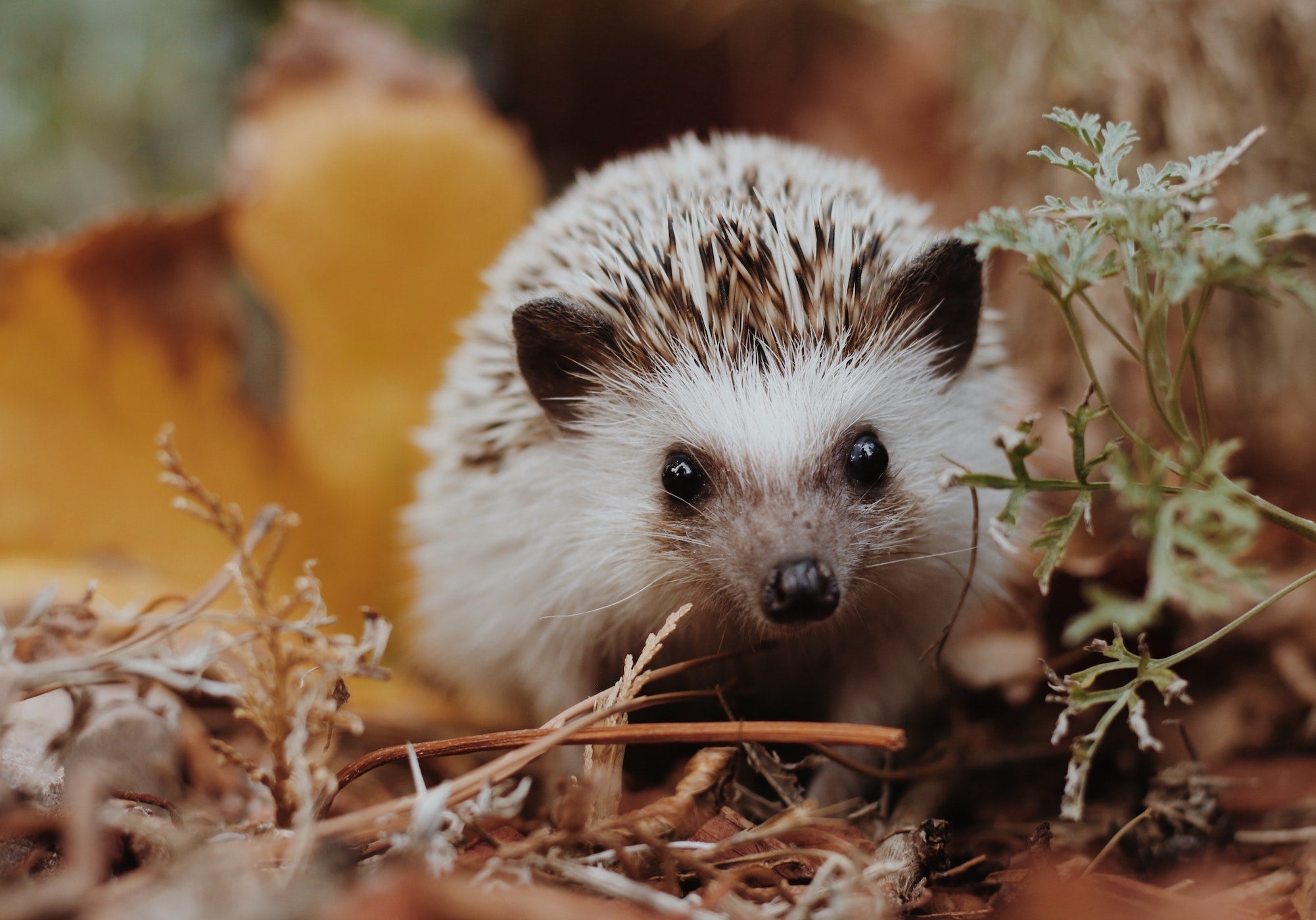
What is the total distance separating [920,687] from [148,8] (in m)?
3.75

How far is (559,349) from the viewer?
2.27 metres

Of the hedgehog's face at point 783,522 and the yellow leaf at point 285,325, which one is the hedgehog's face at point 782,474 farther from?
the yellow leaf at point 285,325

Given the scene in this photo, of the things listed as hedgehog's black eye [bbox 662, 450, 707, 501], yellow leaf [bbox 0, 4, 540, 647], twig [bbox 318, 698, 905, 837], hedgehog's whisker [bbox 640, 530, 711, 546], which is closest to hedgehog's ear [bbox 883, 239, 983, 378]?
hedgehog's black eye [bbox 662, 450, 707, 501]

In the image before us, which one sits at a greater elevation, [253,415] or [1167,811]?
[253,415]

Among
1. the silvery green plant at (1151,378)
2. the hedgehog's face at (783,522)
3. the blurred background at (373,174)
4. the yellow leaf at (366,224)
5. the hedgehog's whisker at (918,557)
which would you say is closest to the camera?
the silvery green plant at (1151,378)

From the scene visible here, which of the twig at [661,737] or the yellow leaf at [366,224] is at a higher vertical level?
the yellow leaf at [366,224]

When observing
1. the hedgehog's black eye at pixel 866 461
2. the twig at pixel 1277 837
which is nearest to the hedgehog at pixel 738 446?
the hedgehog's black eye at pixel 866 461

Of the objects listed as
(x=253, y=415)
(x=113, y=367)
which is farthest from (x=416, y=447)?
(x=113, y=367)

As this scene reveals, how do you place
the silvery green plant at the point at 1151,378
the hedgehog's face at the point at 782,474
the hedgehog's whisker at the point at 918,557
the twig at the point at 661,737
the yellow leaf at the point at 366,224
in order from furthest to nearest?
the yellow leaf at the point at 366,224, the hedgehog's whisker at the point at 918,557, the hedgehog's face at the point at 782,474, the twig at the point at 661,737, the silvery green plant at the point at 1151,378

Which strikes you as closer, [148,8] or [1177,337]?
[1177,337]

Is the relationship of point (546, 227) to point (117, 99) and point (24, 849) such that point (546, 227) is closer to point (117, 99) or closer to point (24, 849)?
point (24, 849)

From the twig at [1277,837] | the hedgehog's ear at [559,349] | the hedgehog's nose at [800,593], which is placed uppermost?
the hedgehog's ear at [559,349]

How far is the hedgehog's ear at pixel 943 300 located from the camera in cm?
213

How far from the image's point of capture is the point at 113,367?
2887 mm
